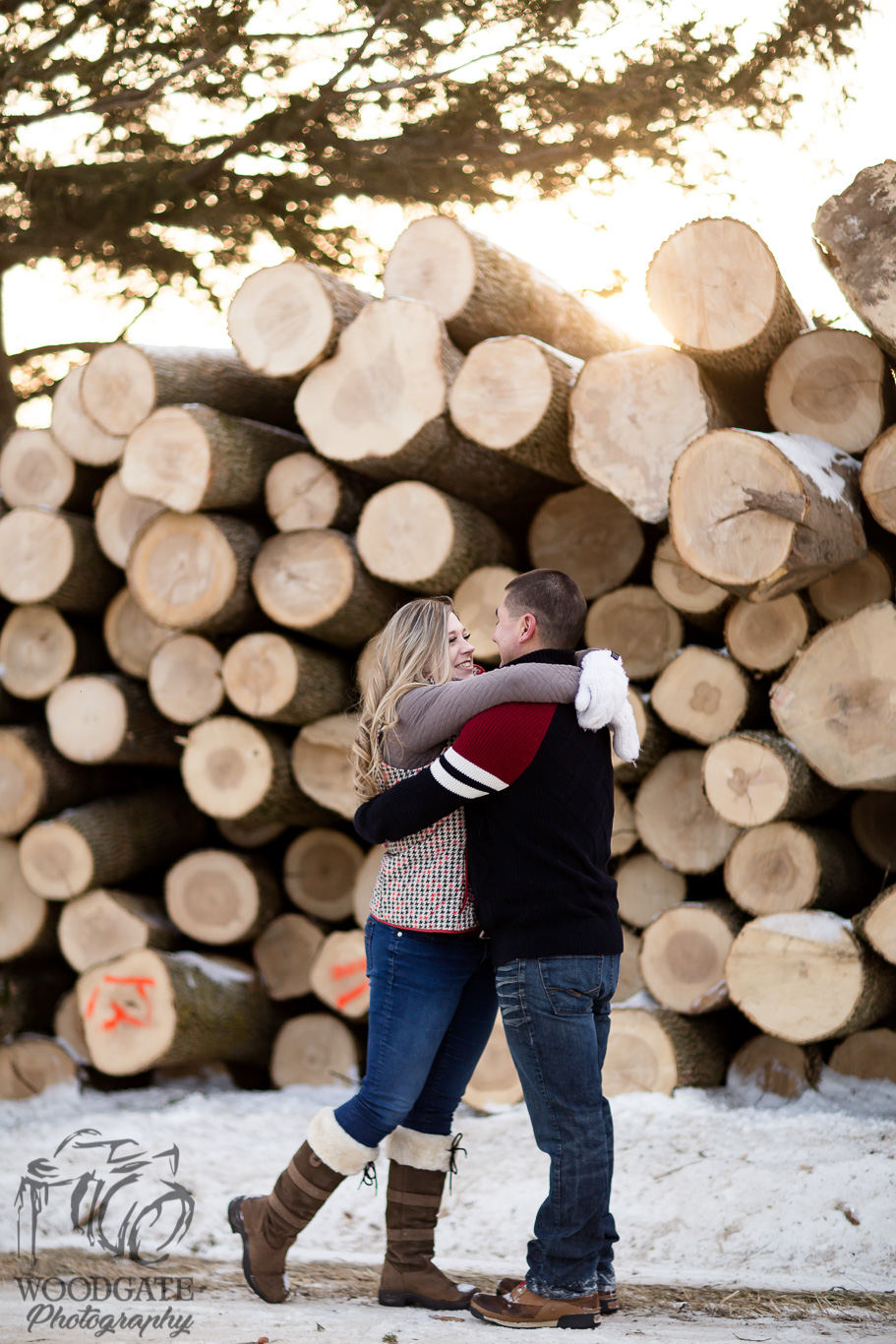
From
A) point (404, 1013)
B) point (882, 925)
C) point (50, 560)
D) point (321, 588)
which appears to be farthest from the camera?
point (50, 560)

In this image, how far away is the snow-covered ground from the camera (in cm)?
253

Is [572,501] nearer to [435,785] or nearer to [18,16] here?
[435,785]

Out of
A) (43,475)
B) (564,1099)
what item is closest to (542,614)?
(564,1099)

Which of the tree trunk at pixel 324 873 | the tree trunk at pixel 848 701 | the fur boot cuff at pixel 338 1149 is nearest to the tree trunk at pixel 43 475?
the tree trunk at pixel 324 873

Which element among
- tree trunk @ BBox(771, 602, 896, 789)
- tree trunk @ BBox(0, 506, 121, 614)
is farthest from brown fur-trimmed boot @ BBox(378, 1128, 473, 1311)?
tree trunk @ BBox(0, 506, 121, 614)

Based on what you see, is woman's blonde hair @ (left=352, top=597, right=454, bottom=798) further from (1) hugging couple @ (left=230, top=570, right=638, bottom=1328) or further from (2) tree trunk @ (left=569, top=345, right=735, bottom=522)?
(2) tree trunk @ (left=569, top=345, right=735, bottom=522)

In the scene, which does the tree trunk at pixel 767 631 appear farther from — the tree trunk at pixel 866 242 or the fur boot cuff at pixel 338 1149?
the fur boot cuff at pixel 338 1149

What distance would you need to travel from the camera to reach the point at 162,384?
12.7ft

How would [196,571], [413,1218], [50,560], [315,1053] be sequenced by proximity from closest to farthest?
[413,1218]
[196,571]
[315,1053]
[50,560]

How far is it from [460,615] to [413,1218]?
5.89 feet

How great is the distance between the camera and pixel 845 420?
121 inches

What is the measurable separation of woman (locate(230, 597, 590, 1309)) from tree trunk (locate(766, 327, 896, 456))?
1359 mm

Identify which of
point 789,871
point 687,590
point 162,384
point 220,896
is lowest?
point 220,896

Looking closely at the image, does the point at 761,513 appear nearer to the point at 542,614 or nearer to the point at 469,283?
the point at 542,614
